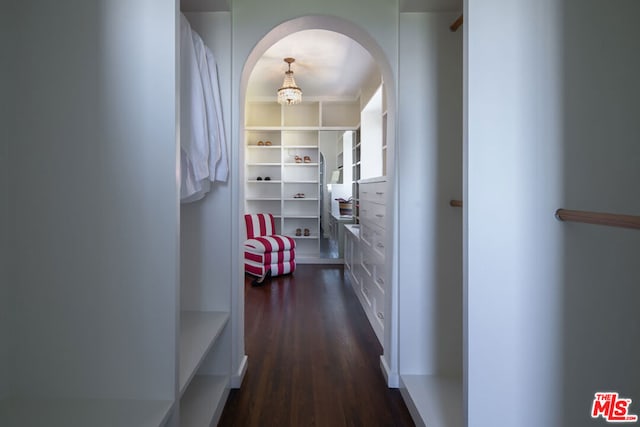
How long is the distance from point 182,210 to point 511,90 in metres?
1.68

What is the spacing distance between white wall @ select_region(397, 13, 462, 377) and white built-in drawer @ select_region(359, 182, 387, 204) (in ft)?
1.83

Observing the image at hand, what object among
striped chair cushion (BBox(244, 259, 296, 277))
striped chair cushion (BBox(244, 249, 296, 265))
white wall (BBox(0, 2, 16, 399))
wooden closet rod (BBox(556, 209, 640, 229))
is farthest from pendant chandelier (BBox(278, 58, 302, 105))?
wooden closet rod (BBox(556, 209, 640, 229))

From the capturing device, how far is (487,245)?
124 centimetres

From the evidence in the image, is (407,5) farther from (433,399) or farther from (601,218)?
(433,399)

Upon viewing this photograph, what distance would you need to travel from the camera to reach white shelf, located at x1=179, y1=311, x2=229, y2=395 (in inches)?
54.6

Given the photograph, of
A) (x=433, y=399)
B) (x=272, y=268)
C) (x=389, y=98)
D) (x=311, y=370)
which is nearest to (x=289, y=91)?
(x=272, y=268)

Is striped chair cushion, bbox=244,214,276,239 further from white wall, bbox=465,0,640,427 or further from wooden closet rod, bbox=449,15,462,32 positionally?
white wall, bbox=465,0,640,427

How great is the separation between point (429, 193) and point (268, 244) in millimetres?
2933

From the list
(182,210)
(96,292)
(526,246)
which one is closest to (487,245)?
(526,246)

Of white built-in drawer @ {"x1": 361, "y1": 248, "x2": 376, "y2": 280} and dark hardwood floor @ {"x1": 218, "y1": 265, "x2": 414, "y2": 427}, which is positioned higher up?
white built-in drawer @ {"x1": 361, "y1": 248, "x2": 376, "y2": 280}

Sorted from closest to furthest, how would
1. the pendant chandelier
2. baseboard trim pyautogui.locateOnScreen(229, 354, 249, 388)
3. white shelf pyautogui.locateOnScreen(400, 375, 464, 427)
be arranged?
white shelf pyautogui.locateOnScreen(400, 375, 464, 427) → baseboard trim pyautogui.locateOnScreen(229, 354, 249, 388) → the pendant chandelier

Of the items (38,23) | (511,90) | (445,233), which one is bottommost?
(445,233)

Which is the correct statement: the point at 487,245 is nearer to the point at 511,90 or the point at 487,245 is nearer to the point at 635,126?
the point at 511,90

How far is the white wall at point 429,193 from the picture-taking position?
205 centimetres
